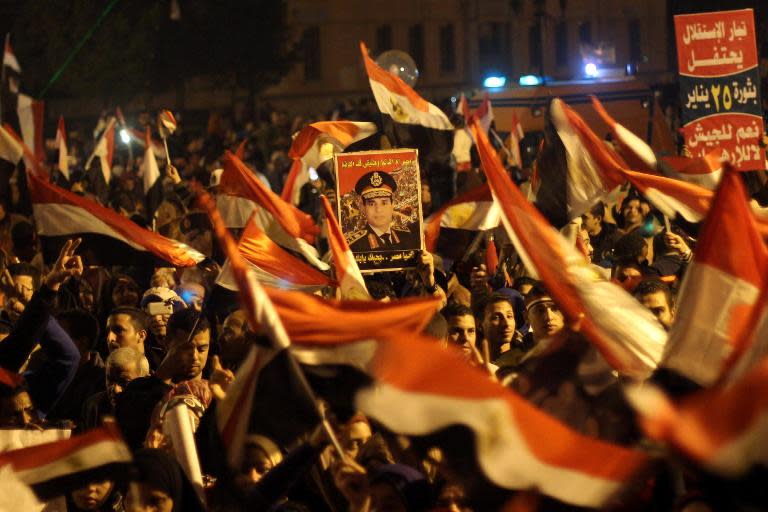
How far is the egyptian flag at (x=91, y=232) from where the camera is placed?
9125 millimetres

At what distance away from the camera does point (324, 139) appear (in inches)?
427

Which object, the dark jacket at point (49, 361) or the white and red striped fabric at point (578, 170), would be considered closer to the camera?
the dark jacket at point (49, 361)

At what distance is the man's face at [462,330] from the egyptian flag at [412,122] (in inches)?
125

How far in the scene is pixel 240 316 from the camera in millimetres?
7586

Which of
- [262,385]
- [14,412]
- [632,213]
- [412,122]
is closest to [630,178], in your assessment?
[412,122]

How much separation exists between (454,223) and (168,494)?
16.8ft

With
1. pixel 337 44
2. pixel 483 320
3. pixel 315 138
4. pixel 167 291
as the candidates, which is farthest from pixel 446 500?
pixel 337 44

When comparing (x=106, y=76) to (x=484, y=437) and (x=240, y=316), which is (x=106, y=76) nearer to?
(x=240, y=316)

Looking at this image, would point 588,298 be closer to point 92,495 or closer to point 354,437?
point 354,437

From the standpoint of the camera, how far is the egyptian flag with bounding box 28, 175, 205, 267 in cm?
912

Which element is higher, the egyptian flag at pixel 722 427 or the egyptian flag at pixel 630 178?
the egyptian flag at pixel 630 178

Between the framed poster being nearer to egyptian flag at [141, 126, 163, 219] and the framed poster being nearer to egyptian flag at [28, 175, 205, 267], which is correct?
egyptian flag at [28, 175, 205, 267]

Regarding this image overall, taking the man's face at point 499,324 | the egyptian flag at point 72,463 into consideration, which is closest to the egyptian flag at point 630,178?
the man's face at point 499,324

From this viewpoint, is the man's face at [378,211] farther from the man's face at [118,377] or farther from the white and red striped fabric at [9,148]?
the white and red striped fabric at [9,148]
